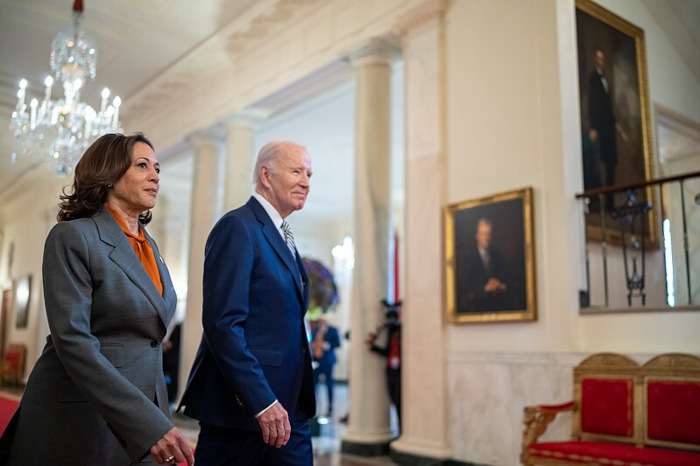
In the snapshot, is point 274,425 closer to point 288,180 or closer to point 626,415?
point 288,180

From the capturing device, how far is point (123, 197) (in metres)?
2.01

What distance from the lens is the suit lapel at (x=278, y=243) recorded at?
245 cm

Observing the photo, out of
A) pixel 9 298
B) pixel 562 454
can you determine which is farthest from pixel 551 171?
pixel 9 298

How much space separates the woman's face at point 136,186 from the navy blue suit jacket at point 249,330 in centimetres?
38

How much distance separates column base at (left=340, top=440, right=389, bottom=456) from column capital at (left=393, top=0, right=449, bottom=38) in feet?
15.1

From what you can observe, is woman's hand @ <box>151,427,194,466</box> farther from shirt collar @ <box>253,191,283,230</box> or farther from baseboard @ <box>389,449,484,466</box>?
baseboard @ <box>389,449,484,466</box>

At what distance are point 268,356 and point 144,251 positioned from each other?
22.6 inches

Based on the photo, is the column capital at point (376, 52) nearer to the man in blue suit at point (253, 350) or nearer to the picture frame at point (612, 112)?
the picture frame at point (612, 112)

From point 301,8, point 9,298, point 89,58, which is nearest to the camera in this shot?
point 89,58

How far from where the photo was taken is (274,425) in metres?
2.09

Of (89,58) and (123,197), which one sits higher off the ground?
(89,58)

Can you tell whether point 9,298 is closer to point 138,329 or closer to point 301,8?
point 301,8

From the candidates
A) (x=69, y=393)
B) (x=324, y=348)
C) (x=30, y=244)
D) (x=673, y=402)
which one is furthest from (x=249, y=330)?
(x=30, y=244)

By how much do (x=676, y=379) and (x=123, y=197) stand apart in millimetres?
4182
